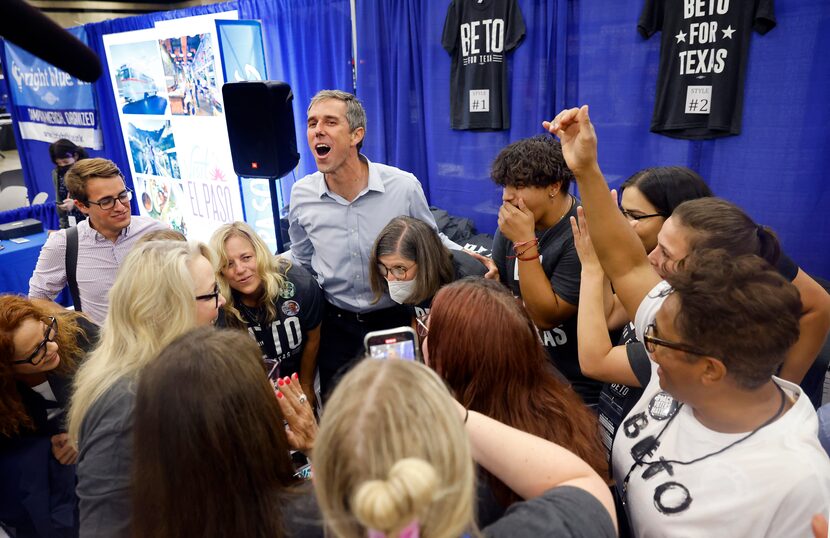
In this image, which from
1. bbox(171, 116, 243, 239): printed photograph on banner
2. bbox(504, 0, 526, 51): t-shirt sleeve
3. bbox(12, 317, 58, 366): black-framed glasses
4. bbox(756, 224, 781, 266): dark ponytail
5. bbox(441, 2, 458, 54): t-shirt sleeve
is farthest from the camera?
bbox(171, 116, 243, 239): printed photograph on banner

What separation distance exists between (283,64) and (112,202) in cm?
320

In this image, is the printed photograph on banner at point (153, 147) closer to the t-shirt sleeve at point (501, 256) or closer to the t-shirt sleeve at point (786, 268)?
the t-shirt sleeve at point (501, 256)

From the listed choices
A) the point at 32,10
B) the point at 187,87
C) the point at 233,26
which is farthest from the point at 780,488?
the point at 187,87

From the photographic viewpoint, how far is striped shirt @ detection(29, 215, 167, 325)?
8.36 feet

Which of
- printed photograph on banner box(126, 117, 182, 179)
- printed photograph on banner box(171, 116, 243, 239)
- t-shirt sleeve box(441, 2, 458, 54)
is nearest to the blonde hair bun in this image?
t-shirt sleeve box(441, 2, 458, 54)

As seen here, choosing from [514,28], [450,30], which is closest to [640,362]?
[514,28]

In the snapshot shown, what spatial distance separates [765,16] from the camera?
2.72 meters

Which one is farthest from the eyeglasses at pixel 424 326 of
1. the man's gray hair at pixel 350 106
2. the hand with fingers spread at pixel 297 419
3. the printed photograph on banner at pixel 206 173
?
the printed photograph on banner at pixel 206 173

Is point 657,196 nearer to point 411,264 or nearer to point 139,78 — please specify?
point 411,264

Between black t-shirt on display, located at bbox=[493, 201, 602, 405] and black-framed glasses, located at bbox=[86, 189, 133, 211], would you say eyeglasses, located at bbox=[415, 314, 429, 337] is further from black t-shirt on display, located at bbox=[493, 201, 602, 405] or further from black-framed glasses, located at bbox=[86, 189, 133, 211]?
black-framed glasses, located at bbox=[86, 189, 133, 211]

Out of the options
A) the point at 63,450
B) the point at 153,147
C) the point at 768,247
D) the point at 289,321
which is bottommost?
the point at 63,450

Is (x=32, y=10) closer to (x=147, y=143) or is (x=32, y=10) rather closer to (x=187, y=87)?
(x=187, y=87)

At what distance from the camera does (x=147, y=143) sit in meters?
6.31

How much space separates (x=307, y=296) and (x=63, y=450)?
1.07m
